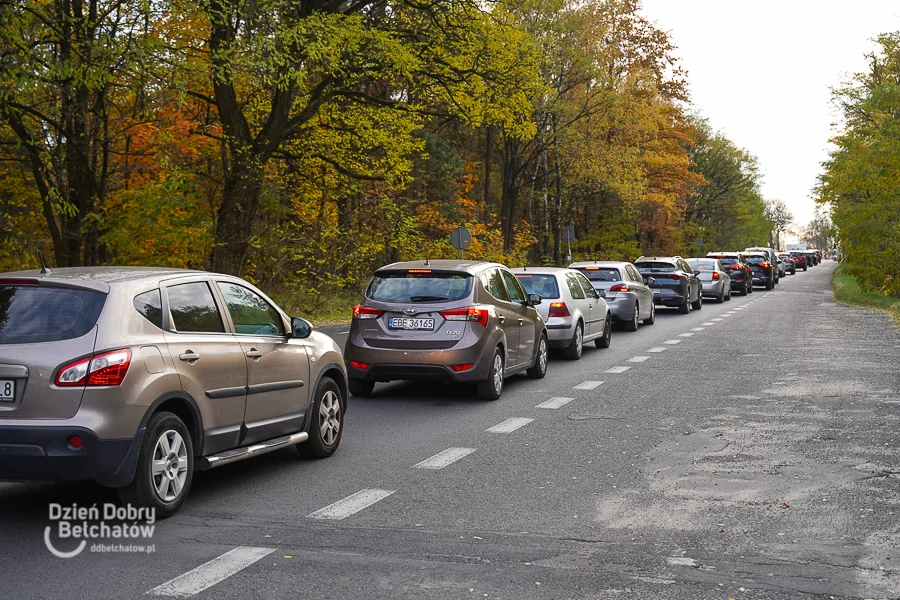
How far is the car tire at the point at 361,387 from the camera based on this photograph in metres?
12.1

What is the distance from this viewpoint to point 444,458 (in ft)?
27.3

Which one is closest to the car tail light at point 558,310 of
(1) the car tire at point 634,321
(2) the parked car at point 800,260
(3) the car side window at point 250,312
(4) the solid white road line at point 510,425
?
(4) the solid white road line at point 510,425

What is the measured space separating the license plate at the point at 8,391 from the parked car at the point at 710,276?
3206 cm

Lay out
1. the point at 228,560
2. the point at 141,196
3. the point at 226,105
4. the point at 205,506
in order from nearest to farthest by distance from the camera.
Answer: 1. the point at 228,560
2. the point at 205,506
3. the point at 141,196
4. the point at 226,105

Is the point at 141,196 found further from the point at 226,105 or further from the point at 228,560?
the point at 228,560

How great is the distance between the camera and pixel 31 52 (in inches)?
589

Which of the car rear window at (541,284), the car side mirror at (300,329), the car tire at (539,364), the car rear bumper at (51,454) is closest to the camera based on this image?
the car rear bumper at (51,454)

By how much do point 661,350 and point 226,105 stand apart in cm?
1127

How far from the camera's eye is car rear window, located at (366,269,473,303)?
38.1ft

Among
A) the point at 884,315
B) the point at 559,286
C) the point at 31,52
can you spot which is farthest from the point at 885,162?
the point at 31,52

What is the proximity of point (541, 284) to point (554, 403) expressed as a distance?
5.57 m

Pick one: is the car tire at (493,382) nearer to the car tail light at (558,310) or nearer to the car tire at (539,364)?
the car tire at (539,364)

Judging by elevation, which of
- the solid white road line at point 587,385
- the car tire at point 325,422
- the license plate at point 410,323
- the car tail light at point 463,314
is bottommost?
the solid white road line at point 587,385

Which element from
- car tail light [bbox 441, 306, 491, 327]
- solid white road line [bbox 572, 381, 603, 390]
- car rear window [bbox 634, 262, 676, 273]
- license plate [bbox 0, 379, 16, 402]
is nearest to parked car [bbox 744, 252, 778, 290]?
car rear window [bbox 634, 262, 676, 273]
